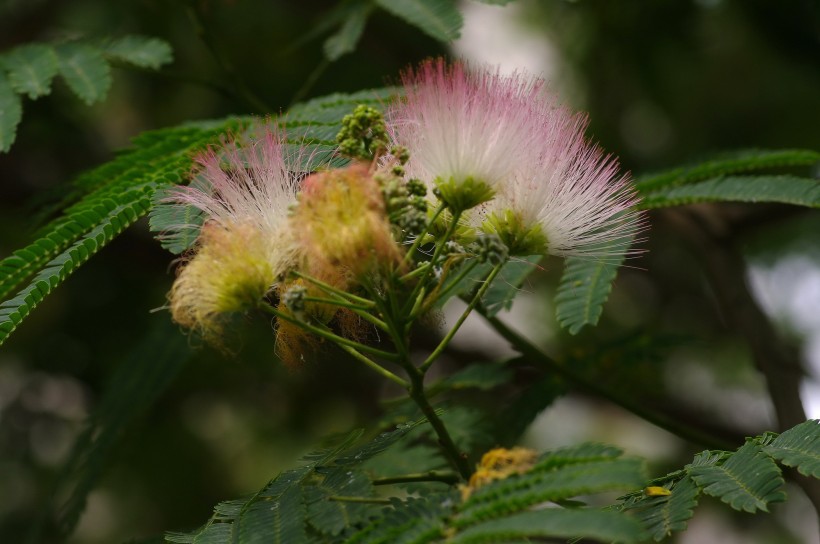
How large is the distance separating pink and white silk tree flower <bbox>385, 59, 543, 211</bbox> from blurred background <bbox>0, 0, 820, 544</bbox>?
2.07 metres

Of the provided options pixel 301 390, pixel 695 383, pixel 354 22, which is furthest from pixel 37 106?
pixel 695 383

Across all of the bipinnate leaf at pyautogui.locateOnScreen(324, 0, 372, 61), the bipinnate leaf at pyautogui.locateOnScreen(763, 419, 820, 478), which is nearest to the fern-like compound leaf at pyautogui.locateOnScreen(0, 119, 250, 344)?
the bipinnate leaf at pyautogui.locateOnScreen(324, 0, 372, 61)

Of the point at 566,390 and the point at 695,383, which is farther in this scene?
the point at 695,383

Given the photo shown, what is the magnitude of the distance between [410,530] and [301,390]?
3.87 meters

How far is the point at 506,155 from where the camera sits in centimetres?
182

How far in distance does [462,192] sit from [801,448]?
846mm

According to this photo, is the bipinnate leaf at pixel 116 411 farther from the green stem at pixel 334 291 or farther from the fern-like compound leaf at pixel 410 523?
the fern-like compound leaf at pixel 410 523

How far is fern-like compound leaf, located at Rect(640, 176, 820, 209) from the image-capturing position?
2.58 m

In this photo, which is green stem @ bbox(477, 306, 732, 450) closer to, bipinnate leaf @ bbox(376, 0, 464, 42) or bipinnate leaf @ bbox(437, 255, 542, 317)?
bipinnate leaf @ bbox(437, 255, 542, 317)

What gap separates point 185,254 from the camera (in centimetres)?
201

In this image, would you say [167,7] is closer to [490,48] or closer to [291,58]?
[291,58]

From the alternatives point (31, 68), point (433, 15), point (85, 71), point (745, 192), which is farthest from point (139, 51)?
point (745, 192)

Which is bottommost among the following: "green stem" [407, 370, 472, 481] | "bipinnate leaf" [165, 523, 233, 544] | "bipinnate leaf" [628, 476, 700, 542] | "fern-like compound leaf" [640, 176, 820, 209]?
"bipinnate leaf" [628, 476, 700, 542]

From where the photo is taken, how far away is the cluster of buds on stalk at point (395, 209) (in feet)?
5.57
